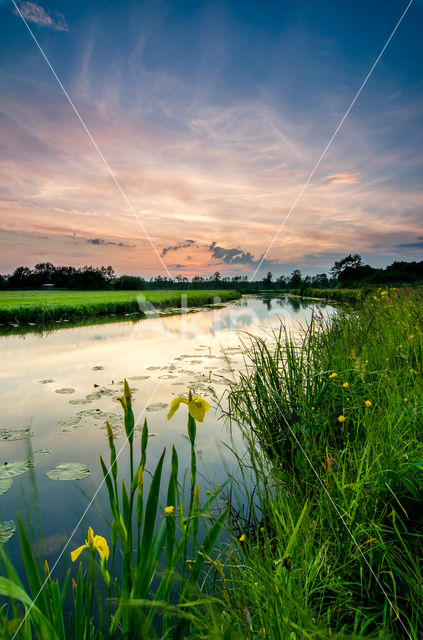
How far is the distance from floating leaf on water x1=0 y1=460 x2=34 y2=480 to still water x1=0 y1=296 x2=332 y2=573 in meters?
0.05

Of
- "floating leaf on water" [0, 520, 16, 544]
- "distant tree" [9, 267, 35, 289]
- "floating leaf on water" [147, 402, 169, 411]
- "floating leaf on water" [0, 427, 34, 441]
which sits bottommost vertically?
"floating leaf on water" [0, 520, 16, 544]

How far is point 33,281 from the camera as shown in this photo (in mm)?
16344

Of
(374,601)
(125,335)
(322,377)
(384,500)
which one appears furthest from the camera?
(125,335)

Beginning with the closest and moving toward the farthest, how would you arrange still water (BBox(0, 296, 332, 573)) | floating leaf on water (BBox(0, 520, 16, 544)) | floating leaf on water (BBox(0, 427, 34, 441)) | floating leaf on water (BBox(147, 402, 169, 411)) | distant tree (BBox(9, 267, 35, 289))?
floating leaf on water (BBox(0, 520, 16, 544)) < still water (BBox(0, 296, 332, 573)) < floating leaf on water (BBox(0, 427, 34, 441)) < floating leaf on water (BBox(147, 402, 169, 411)) < distant tree (BBox(9, 267, 35, 289))

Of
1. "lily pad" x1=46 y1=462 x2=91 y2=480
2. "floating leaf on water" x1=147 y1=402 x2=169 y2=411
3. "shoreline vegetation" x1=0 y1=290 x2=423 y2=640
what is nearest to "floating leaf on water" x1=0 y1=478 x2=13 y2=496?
"lily pad" x1=46 y1=462 x2=91 y2=480

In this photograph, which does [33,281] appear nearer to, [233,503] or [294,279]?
[233,503]

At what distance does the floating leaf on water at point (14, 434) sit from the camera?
304 centimetres

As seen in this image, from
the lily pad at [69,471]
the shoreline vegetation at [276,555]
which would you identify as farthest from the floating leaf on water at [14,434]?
the shoreline vegetation at [276,555]

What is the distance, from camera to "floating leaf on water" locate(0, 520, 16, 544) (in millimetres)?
1812

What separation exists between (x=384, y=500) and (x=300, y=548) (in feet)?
1.39

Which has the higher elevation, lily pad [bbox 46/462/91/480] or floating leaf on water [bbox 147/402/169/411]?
floating leaf on water [bbox 147/402/169/411]

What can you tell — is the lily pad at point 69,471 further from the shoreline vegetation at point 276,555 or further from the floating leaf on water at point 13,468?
the shoreline vegetation at point 276,555

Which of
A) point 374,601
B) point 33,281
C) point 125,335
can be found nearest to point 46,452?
point 374,601

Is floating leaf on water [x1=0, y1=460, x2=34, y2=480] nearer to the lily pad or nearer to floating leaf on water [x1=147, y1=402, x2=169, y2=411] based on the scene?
the lily pad
